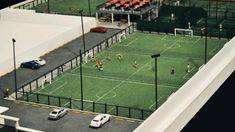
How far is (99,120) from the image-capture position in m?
65.0

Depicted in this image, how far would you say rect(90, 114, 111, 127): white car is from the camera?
64875 mm

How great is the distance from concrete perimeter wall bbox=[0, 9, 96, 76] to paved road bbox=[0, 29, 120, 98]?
1.01m

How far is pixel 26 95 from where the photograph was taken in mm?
74688

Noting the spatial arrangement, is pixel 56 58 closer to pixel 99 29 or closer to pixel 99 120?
pixel 99 29

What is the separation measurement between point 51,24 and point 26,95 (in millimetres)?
28199

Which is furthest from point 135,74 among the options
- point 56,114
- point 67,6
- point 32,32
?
point 67,6

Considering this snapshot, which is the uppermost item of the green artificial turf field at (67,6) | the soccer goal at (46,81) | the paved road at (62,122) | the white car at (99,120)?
the green artificial turf field at (67,6)

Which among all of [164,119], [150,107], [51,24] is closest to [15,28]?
[51,24]

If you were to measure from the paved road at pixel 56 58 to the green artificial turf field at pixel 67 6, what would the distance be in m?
15.3

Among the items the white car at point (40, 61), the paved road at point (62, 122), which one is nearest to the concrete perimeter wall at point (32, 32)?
the white car at point (40, 61)

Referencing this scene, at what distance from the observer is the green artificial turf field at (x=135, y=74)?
73.7 metres

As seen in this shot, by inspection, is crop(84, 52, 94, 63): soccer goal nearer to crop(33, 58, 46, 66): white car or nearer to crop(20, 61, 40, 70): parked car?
crop(33, 58, 46, 66): white car

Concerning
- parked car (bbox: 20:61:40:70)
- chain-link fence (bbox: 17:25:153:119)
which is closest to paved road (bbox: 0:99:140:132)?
chain-link fence (bbox: 17:25:153:119)

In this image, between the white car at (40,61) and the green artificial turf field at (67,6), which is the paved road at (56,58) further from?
the green artificial turf field at (67,6)
